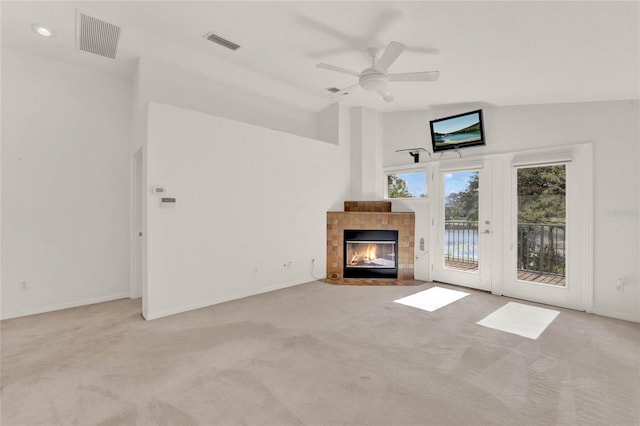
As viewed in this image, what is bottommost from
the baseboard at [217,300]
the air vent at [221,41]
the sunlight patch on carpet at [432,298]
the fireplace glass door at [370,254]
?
the sunlight patch on carpet at [432,298]

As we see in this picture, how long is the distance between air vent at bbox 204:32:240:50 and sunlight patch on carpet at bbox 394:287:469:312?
12.7 ft

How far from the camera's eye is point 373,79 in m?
3.06

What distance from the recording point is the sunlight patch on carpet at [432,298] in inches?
150

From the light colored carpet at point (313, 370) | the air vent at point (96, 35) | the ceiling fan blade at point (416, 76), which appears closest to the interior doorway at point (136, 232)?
the light colored carpet at point (313, 370)

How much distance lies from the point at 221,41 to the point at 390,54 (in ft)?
6.42

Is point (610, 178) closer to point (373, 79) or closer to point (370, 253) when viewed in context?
point (373, 79)

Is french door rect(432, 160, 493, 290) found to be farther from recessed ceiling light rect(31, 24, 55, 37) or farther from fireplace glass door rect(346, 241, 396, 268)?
recessed ceiling light rect(31, 24, 55, 37)

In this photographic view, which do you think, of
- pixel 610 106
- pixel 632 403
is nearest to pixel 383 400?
pixel 632 403

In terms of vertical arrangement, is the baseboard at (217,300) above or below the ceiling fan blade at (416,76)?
below

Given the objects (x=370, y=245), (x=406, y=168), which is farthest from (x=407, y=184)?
(x=370, y=245)

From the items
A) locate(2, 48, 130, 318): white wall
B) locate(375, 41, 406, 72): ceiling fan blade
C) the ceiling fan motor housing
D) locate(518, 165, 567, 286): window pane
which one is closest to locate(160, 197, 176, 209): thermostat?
locate(2, 48, 130, 318): white wall

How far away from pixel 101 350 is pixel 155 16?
3.26 meters

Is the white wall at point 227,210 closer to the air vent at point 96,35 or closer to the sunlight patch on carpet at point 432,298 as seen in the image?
the air vent at point 96,35

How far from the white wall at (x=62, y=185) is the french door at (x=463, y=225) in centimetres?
497
